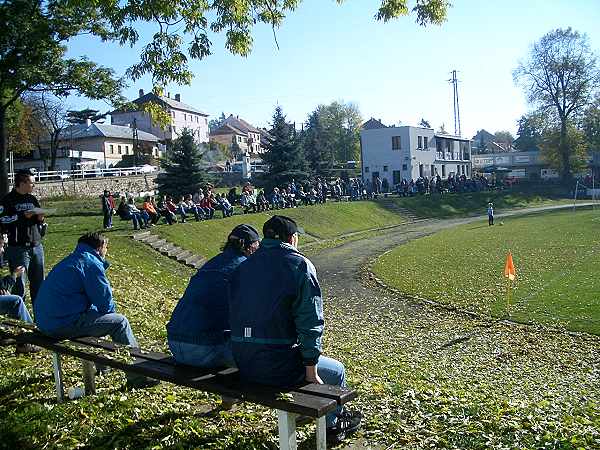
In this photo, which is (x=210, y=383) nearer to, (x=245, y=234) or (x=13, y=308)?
(x=245, y=234)

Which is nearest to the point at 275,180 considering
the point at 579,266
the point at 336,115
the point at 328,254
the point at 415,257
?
the point at 328,254

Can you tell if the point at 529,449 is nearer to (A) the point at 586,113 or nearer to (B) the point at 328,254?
(B) the point at 328,254

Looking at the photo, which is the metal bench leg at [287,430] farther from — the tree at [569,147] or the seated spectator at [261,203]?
the tree at [569,147]

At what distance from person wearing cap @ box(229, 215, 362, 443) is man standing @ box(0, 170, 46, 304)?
18.5 ft

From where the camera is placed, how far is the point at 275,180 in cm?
4662

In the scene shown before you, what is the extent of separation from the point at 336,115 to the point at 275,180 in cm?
5924

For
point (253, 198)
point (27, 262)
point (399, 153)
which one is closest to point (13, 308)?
point (27, 262)

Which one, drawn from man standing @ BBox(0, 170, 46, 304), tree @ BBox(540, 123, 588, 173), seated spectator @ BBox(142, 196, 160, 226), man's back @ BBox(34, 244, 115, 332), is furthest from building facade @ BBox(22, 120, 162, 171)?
man's back @ BBox(34, 244, 115, 332)

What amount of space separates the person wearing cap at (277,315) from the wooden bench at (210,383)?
136mm

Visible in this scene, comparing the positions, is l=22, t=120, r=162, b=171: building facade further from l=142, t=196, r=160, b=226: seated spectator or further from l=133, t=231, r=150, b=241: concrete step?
l=133, t=231, r=150, b=241: concrete step

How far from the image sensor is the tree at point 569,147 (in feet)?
226

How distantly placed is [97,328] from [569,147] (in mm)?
72355

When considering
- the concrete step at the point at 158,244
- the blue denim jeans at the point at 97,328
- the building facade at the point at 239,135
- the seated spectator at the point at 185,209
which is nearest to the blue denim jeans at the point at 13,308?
the blue denim jeans at the point at 97,328

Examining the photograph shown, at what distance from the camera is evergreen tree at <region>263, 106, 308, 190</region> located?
46562mm
